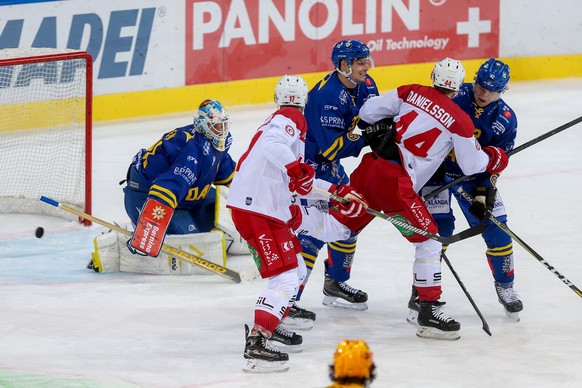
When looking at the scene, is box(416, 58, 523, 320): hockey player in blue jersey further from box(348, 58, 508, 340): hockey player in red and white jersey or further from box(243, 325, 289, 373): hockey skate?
box(243, 325, 289, 373): hockey skate

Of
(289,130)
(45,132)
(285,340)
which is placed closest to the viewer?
(289,130)

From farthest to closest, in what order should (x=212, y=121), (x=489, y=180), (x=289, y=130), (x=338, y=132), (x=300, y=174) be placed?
(x=212, y=121), (x=338, y=132), (x=489, y=180), (x=289, y=130), (x=300, y=174)

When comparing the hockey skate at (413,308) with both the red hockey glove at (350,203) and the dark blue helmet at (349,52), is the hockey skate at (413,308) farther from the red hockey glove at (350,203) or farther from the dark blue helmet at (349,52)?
the dark blue helmet at (349,52)

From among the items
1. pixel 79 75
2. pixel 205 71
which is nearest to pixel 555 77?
pixel 205 71

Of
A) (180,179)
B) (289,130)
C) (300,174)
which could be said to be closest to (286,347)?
(300,174)

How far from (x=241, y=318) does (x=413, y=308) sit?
76cm

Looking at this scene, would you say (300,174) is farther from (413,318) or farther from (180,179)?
(180,179)

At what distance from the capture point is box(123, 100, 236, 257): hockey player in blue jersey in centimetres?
554

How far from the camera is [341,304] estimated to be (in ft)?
18.0

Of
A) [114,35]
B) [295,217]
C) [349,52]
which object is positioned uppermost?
[114,35]

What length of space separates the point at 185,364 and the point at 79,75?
2909mm

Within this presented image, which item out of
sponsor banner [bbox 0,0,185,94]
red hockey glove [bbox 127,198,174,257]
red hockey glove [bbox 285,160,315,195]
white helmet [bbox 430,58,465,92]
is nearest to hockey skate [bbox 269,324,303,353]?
red hockey glove [bbox 285,160,315,195]

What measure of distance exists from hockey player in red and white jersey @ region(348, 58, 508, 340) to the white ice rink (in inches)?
8.7

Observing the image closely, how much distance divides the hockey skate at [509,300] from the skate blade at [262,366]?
1236mm
